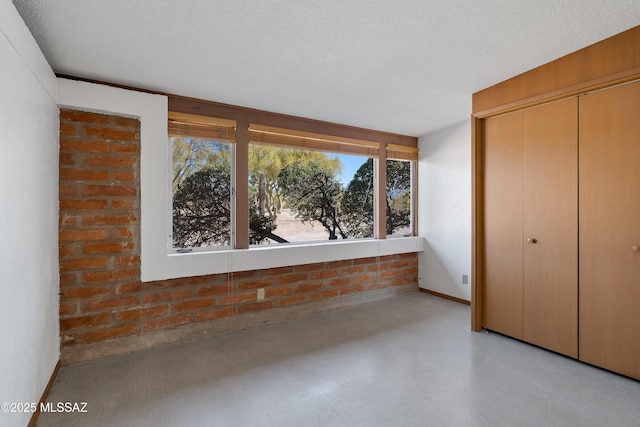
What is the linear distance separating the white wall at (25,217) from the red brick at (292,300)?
1947mm

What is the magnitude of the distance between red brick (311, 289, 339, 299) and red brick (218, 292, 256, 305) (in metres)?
0.77

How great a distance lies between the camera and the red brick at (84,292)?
8.25ft

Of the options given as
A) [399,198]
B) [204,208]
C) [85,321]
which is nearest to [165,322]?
[85,321]

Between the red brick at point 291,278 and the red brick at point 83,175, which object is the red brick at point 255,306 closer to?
the red brick at point 291,278

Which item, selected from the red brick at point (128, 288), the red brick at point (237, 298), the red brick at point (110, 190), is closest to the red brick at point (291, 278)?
the red brick at point (237, 298)

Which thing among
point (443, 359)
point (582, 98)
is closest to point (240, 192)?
point (443, 359)

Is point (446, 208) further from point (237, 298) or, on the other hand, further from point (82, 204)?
point (82, 204)

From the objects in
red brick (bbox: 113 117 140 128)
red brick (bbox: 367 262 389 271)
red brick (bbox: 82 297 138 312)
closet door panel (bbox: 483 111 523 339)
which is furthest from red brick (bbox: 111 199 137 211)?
closet door panel (bbox: 483 111 523 339)

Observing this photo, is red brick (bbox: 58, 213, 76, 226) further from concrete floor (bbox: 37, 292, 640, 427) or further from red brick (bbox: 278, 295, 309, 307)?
red brick (bbox: 278, 295, 309, 307)

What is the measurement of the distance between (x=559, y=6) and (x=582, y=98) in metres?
0.97

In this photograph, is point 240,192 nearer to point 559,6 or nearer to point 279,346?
point 279,346

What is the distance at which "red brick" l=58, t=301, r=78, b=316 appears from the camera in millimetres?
2498

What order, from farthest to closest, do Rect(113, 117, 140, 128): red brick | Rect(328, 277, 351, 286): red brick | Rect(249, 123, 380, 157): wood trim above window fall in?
Rect(328, 277, 351, 286): red brick, Rect(249, 123, 380, 157): wood trim above window, Rect(113, 117, 140, 128): red brick

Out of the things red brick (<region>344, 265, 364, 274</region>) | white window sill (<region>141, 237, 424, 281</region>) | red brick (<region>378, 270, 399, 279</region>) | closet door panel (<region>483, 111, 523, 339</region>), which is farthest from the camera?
red brick (<region>378, 270, 399, 279</region>)
